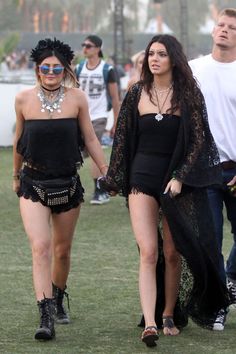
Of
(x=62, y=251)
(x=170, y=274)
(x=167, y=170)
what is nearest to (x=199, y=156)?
(x=167, y=170)

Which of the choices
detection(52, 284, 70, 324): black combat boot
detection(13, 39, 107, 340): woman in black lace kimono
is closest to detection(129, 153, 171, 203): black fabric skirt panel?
detection(13, 39, 107, 340): woman in black lace kimono

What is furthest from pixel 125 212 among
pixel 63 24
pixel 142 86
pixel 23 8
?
pixel 63 24

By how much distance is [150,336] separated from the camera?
22.5 ft

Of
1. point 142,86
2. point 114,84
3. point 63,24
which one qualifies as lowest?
point 63,24

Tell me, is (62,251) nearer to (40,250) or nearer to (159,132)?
(40,250)

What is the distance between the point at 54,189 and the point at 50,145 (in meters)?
0.28

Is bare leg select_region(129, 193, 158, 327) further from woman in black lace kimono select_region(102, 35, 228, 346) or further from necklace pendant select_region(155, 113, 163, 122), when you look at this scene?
necklace pendant select_region(155, 113, 163, 122)

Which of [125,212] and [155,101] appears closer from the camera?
[155,101]

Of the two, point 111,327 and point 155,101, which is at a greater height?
point 155,101

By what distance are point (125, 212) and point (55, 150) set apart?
648 cm

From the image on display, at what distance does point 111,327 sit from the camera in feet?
24.9

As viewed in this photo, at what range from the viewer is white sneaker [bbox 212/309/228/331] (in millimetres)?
7531

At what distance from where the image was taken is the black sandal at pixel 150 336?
6.87 meters

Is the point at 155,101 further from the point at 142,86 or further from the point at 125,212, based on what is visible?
the point at 125,212
